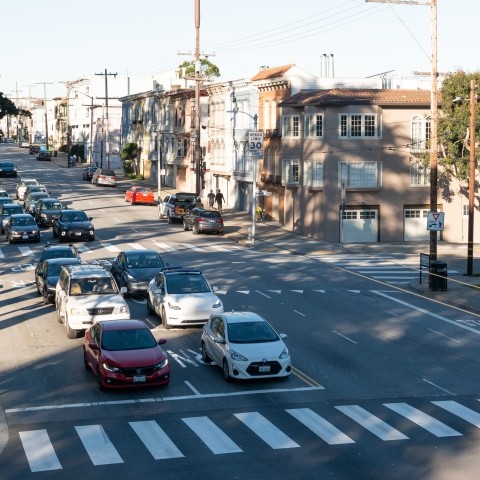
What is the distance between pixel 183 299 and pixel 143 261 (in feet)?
23.5

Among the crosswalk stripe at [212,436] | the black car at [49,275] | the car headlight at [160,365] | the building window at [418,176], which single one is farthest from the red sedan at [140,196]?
the crosswalk stripe at [212,436]

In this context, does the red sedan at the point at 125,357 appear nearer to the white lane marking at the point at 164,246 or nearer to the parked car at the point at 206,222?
the white lane marking at the point at 164,246

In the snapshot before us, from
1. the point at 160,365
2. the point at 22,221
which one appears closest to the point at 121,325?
the point at 160,365

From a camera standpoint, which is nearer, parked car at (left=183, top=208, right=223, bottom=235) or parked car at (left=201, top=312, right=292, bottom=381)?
parked car at (left=201, top=312, right=292, bottom=381)

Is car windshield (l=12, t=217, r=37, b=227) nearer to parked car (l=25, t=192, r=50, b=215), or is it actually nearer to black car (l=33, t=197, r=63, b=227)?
black car (l=33, t=197, r=63, b=227)

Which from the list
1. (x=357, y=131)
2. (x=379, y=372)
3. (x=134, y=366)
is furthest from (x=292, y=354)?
(x=357, y=131)

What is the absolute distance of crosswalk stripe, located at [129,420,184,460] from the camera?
18281 mm

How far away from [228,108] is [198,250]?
29555 mm

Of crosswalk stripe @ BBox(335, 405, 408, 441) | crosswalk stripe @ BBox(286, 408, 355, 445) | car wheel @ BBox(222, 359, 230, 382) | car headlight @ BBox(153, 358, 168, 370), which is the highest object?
car headlight @ BBox(153, 358, 168, 370)

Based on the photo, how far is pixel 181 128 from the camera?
96062 millimetres

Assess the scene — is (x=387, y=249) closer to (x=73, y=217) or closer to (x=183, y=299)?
(x=73, y=217)

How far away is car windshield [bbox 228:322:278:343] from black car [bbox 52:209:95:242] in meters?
31.1

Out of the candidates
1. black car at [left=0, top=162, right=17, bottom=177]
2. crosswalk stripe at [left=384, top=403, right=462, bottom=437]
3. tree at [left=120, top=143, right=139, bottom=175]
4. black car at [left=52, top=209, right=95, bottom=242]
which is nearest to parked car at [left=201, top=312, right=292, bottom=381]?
crosswalk stripe at [left=384, top=403, right=462, bottom=437]

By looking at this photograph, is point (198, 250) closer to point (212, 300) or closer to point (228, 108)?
point (212, 300)
